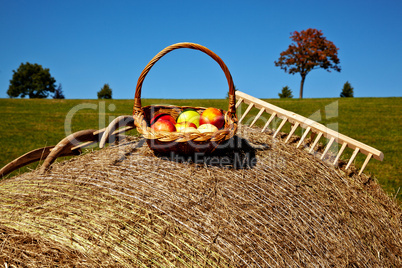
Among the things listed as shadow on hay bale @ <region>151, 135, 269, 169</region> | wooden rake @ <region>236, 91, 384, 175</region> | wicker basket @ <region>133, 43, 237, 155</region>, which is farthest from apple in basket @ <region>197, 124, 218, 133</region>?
wooden rake @ <region>236, 91, 384, 175</region>

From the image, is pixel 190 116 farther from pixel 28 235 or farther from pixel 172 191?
pixel 28 235

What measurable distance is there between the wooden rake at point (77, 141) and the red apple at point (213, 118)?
0.94 metres

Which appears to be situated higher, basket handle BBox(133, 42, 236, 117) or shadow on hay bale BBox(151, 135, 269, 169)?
basket handle BBox(133, 42, 236, 117)

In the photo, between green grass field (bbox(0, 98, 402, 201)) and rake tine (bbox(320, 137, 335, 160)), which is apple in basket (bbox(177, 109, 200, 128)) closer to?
rake tine (bbox(320, 137, 335, 160))

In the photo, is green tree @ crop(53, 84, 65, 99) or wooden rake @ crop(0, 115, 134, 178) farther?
green tree @ crop(53, 84, 65, 99)

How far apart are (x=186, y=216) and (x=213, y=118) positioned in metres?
1.21

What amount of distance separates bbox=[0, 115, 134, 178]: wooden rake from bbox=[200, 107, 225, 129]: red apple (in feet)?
3.08

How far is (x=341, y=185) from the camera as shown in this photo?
4.15 meters

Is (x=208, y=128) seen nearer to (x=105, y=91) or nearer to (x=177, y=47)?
(x=177, y=47)

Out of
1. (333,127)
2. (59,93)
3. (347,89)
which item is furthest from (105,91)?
(333,127)

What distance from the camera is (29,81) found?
193 feet

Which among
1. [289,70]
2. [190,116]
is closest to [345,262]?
[190,116]

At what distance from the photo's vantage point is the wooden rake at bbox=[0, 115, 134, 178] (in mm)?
3336

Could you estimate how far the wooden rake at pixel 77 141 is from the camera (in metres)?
3.34
